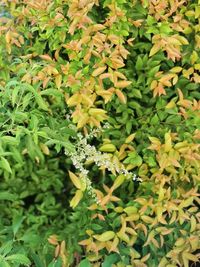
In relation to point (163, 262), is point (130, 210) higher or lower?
higher

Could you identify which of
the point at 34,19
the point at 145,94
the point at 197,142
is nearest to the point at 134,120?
the point at 145,94

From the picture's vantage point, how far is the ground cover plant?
6.36 feet

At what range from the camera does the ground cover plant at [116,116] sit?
6.36 ft

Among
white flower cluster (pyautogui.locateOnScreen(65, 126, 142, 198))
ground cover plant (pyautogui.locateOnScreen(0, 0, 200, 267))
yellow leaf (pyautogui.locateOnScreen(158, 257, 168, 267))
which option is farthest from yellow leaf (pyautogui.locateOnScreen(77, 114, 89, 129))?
yellow leaf (pyautogui.locateOnScreen(158, 257, 168, 267))

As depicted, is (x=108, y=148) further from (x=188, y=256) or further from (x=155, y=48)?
(x=188, y=256)

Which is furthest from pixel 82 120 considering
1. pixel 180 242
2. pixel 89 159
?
pixel 180 242

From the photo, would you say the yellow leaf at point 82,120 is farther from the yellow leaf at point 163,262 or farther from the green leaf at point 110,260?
the yellow leaf at point 163,262

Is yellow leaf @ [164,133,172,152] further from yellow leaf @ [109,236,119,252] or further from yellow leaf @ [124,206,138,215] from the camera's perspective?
yellow leaf @ [109,236,119,252]

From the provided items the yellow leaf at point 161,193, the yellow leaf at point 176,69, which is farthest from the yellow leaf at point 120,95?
the yellow leaf at point 161,193

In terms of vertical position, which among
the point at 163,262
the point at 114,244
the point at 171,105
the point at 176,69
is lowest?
the point at 163,262

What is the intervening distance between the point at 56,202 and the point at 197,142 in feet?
2.52

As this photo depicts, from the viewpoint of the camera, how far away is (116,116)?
2184 mm

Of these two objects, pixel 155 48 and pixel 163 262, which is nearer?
pixel 155 48

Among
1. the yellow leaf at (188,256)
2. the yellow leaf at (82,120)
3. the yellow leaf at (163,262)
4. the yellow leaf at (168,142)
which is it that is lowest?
the yellow leaf at (163,262)
